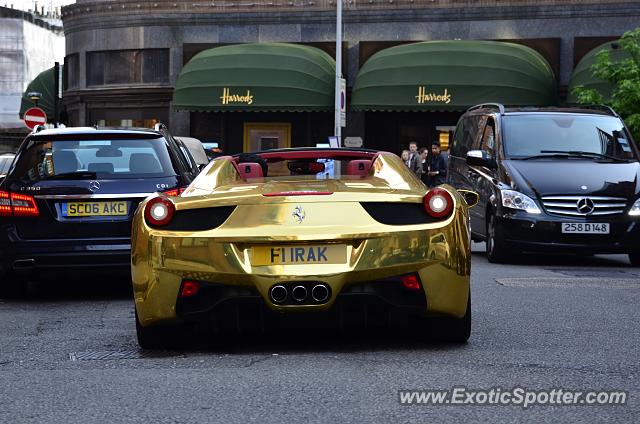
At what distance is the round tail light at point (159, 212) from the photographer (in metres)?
6.95

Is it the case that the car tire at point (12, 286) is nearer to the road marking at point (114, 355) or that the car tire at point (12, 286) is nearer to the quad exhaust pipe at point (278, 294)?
the road marking at point (114, 355)

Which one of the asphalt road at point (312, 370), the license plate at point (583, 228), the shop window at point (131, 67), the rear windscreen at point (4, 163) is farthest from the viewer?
the shop window at point (131, 67)

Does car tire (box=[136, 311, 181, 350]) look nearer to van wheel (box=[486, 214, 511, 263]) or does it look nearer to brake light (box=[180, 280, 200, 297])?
brake light (box=[180, 280, 200, 297])

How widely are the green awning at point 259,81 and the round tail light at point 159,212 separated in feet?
86.0

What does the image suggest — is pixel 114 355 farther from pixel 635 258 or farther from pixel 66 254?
pixel 635 258

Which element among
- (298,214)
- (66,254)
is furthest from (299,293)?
(66,254)

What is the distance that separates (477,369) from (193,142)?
1845 cm

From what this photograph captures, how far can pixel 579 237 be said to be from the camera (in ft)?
45.5

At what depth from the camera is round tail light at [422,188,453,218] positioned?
691cm

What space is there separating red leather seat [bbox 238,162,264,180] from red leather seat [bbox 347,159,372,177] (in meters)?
0.56

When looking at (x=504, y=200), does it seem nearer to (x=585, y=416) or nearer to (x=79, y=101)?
(x=585, y=416)

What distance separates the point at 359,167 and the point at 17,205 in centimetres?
352

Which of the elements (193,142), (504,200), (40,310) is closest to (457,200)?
(40,310)

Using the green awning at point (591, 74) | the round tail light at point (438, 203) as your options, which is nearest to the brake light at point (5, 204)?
the round tail light at point (438, 203)
